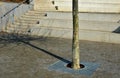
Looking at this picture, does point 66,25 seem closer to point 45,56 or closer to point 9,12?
point 9,12

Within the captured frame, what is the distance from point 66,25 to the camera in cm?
1609

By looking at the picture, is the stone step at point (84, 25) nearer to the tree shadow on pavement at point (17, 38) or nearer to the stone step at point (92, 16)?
the stone step at point (92, 16)

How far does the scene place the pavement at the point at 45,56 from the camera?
9336mm

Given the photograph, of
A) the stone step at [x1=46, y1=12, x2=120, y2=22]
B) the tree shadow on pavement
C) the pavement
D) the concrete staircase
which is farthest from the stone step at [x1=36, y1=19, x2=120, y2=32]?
the tree shadow on pavement

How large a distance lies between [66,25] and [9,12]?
445 centimetres

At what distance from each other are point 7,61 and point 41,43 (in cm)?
370

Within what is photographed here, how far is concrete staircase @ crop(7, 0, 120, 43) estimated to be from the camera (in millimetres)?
14758

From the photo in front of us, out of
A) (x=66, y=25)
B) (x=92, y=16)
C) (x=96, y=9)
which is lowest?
(x=66, y=25)

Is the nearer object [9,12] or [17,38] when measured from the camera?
[17,38]

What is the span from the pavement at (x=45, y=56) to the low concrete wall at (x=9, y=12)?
7.03 feet

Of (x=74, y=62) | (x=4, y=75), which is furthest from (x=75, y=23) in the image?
(x=4, y=75)

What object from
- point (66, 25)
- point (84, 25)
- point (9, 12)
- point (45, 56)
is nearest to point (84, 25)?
point (84, 25)

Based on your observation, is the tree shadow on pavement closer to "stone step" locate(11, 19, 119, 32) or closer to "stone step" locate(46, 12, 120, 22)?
"stone step" locate(11, 19, 119, 32)

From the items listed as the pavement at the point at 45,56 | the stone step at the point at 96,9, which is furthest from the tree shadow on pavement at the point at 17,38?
the stone step at the point at 96,9
